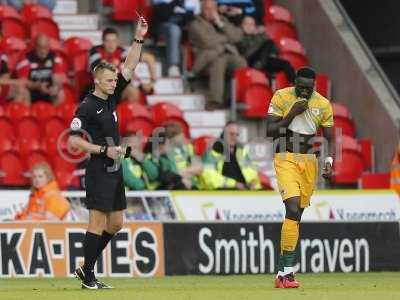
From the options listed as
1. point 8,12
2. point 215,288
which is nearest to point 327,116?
point 215,288

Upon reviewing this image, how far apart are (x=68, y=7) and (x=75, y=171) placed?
4501mm

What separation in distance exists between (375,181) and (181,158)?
3.44m

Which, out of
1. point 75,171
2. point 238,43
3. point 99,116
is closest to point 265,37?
point 238,43

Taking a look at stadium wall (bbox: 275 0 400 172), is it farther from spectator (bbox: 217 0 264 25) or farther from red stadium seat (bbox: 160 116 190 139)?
red stadium seat (bbox: 160 116 190 139)

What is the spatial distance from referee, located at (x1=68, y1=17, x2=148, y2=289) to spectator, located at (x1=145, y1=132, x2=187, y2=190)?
582 cm

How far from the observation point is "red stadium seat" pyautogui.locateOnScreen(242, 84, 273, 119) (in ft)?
74.6

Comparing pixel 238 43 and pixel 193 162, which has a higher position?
pixel 238 43

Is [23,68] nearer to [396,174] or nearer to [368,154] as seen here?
[396,174]

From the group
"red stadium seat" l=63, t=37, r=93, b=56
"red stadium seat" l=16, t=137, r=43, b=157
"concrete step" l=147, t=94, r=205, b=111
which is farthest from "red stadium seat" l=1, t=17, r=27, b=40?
"red stadium seat" l=16, t=137, r=43, b=157

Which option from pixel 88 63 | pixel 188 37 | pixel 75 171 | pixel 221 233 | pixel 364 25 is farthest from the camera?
pixel 364 25

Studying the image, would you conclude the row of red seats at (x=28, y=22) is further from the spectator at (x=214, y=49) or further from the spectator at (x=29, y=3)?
the spectator at (x=214, y=49)

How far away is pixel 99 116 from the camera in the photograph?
45.7ft

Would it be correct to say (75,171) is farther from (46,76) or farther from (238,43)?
(238,43)

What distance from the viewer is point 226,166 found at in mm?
20484
